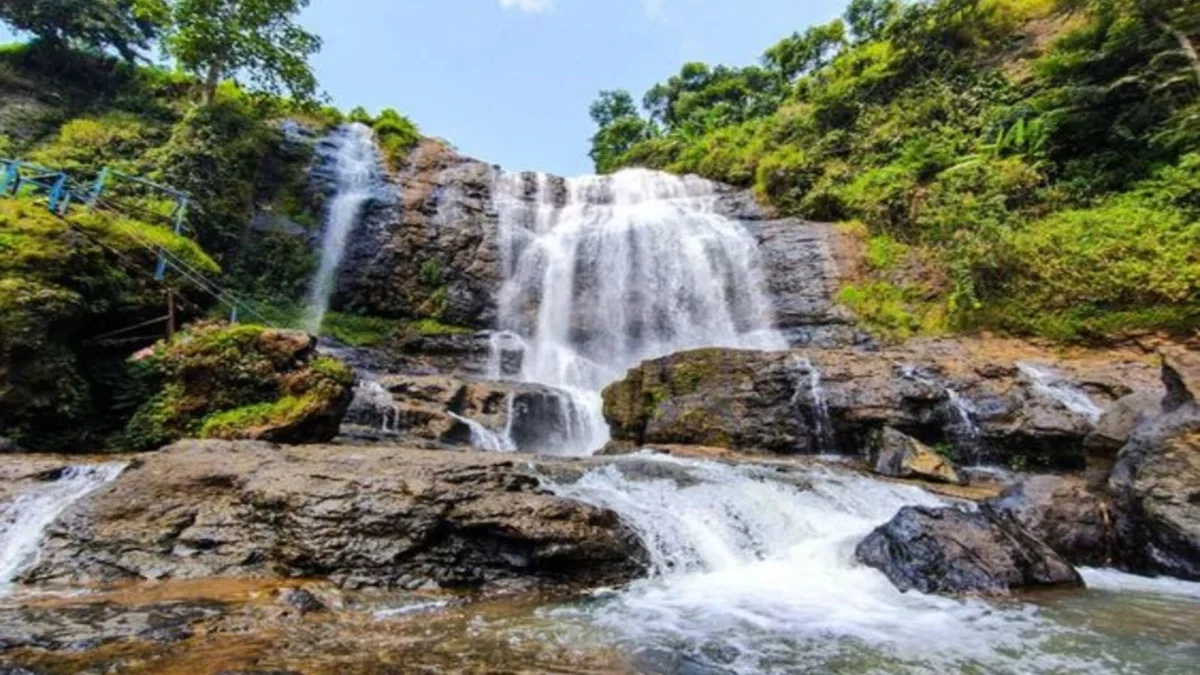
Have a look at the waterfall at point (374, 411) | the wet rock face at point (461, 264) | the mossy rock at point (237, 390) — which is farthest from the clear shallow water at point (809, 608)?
the wet rock face at point (461, 264)

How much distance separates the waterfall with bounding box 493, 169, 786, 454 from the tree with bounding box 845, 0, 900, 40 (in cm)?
1254

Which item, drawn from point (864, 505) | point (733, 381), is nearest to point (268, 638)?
point (864, 505)

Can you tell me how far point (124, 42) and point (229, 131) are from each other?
221 inches

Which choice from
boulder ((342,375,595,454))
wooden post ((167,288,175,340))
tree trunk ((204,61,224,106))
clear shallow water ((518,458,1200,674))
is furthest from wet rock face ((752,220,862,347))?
tree trunk ((204,61,224,106))

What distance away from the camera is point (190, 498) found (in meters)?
5.82

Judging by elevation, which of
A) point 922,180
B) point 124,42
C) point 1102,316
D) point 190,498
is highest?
point 124,42

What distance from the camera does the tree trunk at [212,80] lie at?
19.7 metres

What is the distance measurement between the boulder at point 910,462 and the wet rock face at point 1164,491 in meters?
2.70

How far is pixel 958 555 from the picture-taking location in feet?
19.3

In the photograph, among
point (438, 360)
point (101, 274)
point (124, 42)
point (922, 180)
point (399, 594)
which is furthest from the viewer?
point (124, 42)

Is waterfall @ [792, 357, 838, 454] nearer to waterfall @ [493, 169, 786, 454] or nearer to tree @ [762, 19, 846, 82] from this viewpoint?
waterfall @ [493, 169, 786, 454]

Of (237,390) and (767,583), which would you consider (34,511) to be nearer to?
(237,390)

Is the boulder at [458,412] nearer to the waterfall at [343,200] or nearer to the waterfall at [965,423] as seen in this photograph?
the waterfall at [343,200]

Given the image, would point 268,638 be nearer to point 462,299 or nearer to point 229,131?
point 462,299
